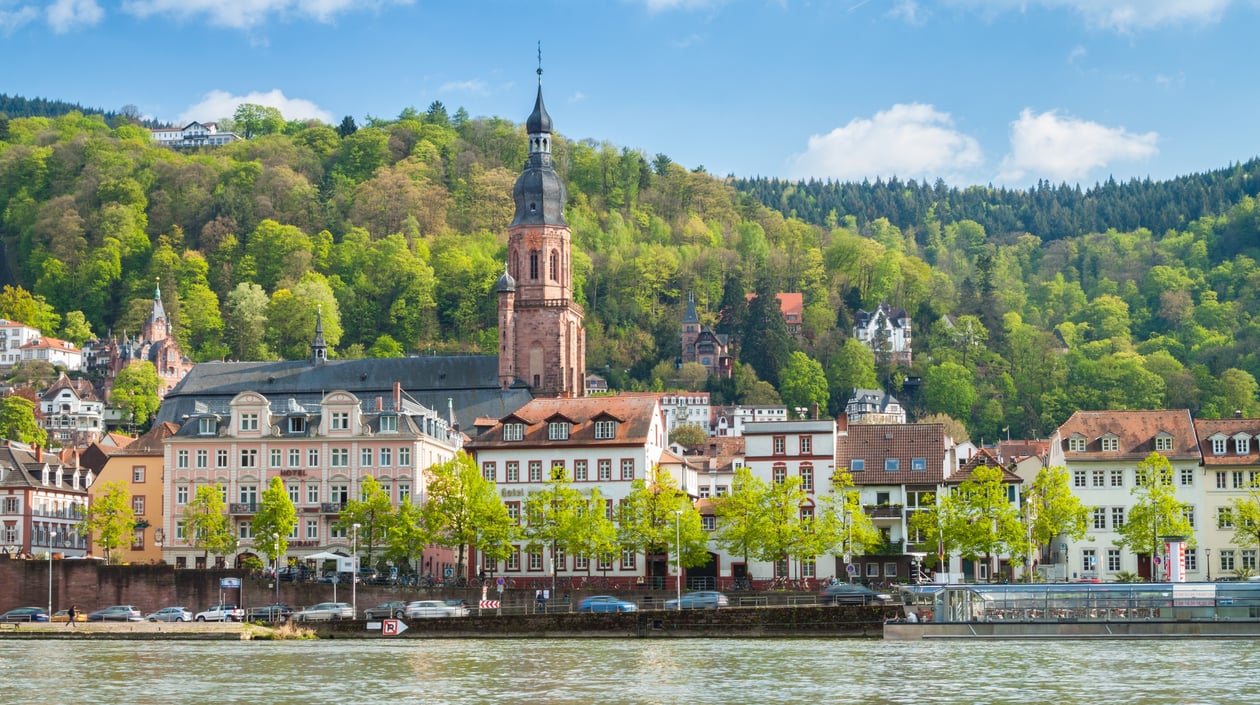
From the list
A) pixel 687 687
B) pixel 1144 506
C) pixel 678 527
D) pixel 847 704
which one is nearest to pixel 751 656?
pixel 687 687

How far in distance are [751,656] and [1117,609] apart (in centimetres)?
1710

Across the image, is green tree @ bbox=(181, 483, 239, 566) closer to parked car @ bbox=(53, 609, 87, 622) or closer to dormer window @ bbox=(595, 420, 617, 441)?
parked car @ bbox=(53, 609, 87, 622)

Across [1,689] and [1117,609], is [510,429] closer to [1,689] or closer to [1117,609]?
[1117,609]

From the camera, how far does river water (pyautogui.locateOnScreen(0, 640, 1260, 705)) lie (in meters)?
57.0

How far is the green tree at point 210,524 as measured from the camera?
105m

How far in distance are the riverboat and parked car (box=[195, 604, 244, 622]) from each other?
29903 millimetres

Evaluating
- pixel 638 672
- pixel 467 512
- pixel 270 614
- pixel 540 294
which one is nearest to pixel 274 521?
pixel 467 512

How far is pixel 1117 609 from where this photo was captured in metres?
80.6

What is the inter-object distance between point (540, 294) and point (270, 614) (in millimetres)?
63750

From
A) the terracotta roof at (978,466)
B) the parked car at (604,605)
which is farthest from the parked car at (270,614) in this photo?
the terracotta roof at (978,466)

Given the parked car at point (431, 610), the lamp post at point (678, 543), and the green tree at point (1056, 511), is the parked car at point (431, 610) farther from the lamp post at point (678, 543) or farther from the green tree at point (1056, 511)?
the green tree at point (1056, 511)

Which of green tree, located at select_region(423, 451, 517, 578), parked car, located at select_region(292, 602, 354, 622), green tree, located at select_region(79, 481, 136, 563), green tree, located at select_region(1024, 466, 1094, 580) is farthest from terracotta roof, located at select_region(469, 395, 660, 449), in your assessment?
green tree, located at select_region(1024, 466, 1094, 580)

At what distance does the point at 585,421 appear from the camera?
107m

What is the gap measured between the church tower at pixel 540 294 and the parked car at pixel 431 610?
54600 mm
